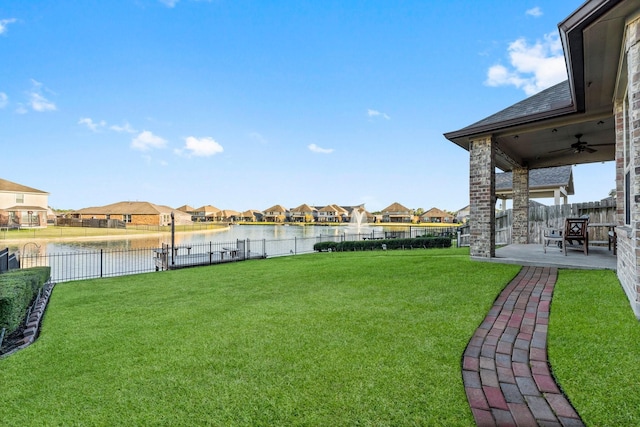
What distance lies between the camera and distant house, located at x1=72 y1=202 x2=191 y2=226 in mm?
52219

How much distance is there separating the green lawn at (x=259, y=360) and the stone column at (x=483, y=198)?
7.50 feet

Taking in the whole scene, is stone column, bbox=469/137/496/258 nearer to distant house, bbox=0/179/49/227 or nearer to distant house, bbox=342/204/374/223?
distant house, bbox=342/204/374/223

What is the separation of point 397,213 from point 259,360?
79.6 m

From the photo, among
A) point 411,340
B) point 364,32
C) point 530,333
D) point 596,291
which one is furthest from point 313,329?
point 364,32

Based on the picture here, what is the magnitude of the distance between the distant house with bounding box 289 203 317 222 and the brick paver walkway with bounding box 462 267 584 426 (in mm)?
88961

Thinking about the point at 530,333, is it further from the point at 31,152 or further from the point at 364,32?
the point at 31,152

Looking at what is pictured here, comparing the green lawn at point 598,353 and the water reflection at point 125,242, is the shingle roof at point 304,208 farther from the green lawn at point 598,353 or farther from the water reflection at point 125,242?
the green lawn at point 598,353

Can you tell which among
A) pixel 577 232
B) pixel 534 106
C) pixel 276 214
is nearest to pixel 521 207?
pixel 577 232

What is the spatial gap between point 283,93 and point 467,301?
71.4 feet

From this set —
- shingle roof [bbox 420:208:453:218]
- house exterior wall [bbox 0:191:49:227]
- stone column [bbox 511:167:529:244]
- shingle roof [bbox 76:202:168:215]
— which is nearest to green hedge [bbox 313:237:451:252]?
stone column [bbox 511:167:529:244]

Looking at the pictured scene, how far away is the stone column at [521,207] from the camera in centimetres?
1152

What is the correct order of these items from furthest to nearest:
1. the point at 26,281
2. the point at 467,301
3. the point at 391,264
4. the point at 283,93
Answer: the point at 283,93
the point at 391,264
the point at 26,281
the point at 467,301

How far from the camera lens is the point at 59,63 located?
504 inches

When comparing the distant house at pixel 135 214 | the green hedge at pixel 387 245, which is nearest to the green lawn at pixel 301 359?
the green hedge at pixel 387 245
